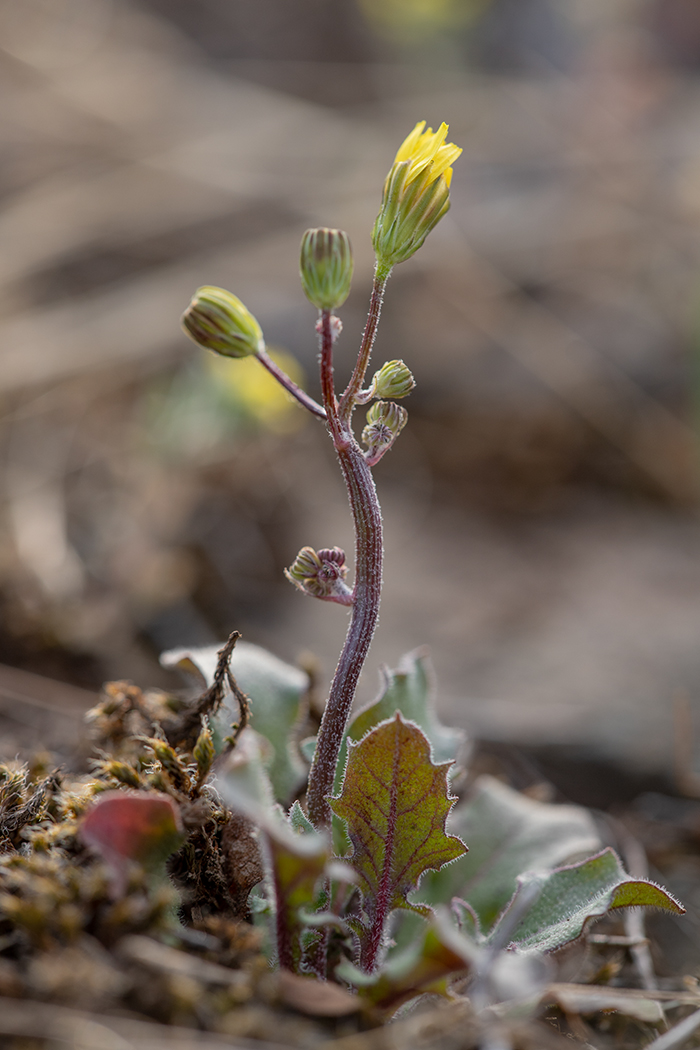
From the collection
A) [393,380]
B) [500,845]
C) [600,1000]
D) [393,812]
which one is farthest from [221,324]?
[500,845]

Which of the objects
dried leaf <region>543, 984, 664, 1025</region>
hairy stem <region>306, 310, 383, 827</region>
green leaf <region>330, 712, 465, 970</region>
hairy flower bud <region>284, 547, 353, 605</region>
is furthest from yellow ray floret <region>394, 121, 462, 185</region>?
dried leaf <region>543, 984, 664, 1025</region>

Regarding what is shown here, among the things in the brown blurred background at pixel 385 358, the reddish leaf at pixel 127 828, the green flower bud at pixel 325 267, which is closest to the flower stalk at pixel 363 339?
the green flower bud at pixel 325 267

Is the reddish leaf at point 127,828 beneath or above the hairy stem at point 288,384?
beneath

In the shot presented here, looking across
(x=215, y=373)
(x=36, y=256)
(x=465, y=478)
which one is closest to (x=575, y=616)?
(x=465, y=478)

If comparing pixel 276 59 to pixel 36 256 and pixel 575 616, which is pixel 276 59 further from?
pixel 575 616

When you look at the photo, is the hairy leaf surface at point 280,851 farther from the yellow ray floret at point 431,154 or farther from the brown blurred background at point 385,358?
the brown blurred background at point 385,358

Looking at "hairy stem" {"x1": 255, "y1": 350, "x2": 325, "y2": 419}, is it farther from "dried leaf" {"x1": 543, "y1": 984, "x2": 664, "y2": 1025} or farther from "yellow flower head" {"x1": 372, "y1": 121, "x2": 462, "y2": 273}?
"dried leaf" {"x1": 543, "y1": 984, "x2": 664, "y2": 1025}
